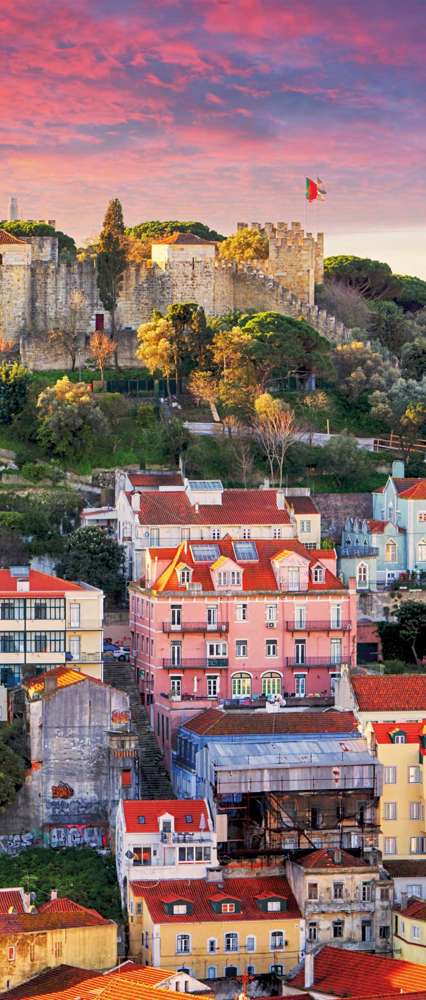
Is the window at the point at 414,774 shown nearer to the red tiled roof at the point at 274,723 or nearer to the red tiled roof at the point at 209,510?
the red tiled roof at the point at 274,723

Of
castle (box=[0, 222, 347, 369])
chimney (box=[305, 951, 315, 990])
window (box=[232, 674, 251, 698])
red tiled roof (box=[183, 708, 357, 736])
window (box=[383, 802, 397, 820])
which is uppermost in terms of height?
castle (box=[0, 222, 347, 369])

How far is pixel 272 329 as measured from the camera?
80.6 m

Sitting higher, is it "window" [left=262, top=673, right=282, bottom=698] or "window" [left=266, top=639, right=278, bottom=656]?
"window" [left=266, top=639, right=278, bottom=656]

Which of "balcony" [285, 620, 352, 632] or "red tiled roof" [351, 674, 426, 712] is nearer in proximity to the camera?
"red tiled roof" [351, 674, 426, 712]

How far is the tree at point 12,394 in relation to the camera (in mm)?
76625

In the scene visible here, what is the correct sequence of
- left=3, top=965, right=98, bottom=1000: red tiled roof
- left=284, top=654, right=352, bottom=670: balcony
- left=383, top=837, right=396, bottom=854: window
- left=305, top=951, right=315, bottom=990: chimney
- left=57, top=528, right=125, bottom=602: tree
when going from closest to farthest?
1. left=3, top=965, right=98, bottom=1000: red tiled roof
2. left=305, top=951, right=315, bottom=990: chimney
3. left=383, top=837, right=396, bottom=854: window
4. left=284, top=654, right=352, bottom=670: balcony
5. left=57, top=528, right=125, bottom=602: tree

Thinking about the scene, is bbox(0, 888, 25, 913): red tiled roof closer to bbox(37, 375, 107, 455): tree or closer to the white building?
the white building

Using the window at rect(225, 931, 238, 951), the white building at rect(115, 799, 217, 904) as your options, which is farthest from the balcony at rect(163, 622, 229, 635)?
the window at rect(225, 931, 238, 951)

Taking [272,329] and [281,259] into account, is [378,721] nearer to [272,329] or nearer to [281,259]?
[272,329]

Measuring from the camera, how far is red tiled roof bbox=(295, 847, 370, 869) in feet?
181

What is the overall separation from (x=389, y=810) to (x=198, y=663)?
8.24m

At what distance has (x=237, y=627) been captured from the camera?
214 feet

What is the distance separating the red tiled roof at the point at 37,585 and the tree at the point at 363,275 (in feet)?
105

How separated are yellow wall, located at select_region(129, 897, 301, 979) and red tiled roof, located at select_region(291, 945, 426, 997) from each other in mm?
953
